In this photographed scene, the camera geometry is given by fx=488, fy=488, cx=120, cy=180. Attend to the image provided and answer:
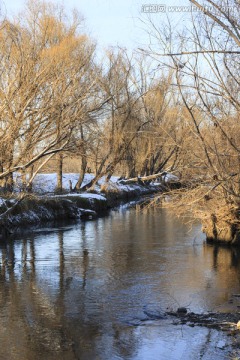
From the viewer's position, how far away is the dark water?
6.38 m

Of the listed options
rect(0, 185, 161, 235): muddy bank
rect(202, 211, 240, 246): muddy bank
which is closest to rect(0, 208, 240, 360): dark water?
rect(202, 211, 240, 246): muddy bank

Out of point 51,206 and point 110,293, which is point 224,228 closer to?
point 110,293

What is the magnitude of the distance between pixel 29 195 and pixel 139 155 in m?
19.6

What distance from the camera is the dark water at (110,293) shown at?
6.38 m

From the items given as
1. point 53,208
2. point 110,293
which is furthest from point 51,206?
point 110,293

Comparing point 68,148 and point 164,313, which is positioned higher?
point 68,148

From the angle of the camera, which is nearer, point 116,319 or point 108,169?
point 116,319

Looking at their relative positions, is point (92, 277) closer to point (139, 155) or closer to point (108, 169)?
point (108, 169)

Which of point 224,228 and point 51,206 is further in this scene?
point 51,206

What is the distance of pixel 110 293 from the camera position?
9078 millimetres

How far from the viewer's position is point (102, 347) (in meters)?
6.38

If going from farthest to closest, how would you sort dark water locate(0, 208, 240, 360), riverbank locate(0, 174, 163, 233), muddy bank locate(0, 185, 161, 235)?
muddy bank locate(0, 185, 161, 235)
riverbank locate(0, 174, 163, 233)
dark water locate(0, 208, 240, 360)

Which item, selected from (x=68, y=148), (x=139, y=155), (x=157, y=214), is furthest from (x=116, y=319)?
(x=139, y=155)

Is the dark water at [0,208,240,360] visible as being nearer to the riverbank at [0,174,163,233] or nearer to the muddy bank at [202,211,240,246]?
the muddy bank at [202,211,240,246]
